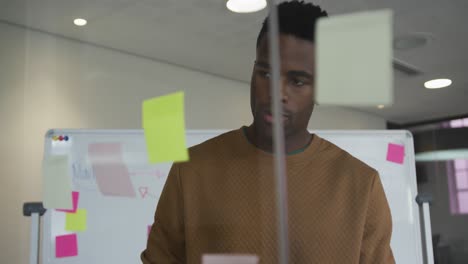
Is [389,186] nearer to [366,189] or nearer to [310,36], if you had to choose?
[366,189]

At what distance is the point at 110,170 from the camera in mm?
1020

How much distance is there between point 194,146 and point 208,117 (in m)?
0.36

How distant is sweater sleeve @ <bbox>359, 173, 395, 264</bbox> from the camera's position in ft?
2.53

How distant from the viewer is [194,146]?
78cm

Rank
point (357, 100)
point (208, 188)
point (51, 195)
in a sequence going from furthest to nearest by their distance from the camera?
point (51, 195), point (208, 188), point (357, 100)

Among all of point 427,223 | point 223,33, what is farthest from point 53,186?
point 427,223

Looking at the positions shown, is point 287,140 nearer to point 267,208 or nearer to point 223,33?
point 267,208

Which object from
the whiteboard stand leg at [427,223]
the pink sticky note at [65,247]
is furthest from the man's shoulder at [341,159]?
the pink sticky note at [65,247]

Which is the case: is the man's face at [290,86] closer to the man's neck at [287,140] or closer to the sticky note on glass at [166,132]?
the man's neck at [287,140]

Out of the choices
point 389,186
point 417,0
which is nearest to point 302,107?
point 417,0

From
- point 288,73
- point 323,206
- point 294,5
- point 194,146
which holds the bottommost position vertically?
point 323,206

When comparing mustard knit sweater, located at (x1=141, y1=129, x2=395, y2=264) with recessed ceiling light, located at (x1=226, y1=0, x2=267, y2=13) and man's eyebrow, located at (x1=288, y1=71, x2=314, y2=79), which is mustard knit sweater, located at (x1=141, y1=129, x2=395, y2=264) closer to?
man's eyebrow, located at (x1=288, y1=71, x2=314, y2=79)

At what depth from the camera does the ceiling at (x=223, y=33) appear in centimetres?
78

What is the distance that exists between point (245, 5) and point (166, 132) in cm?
40
